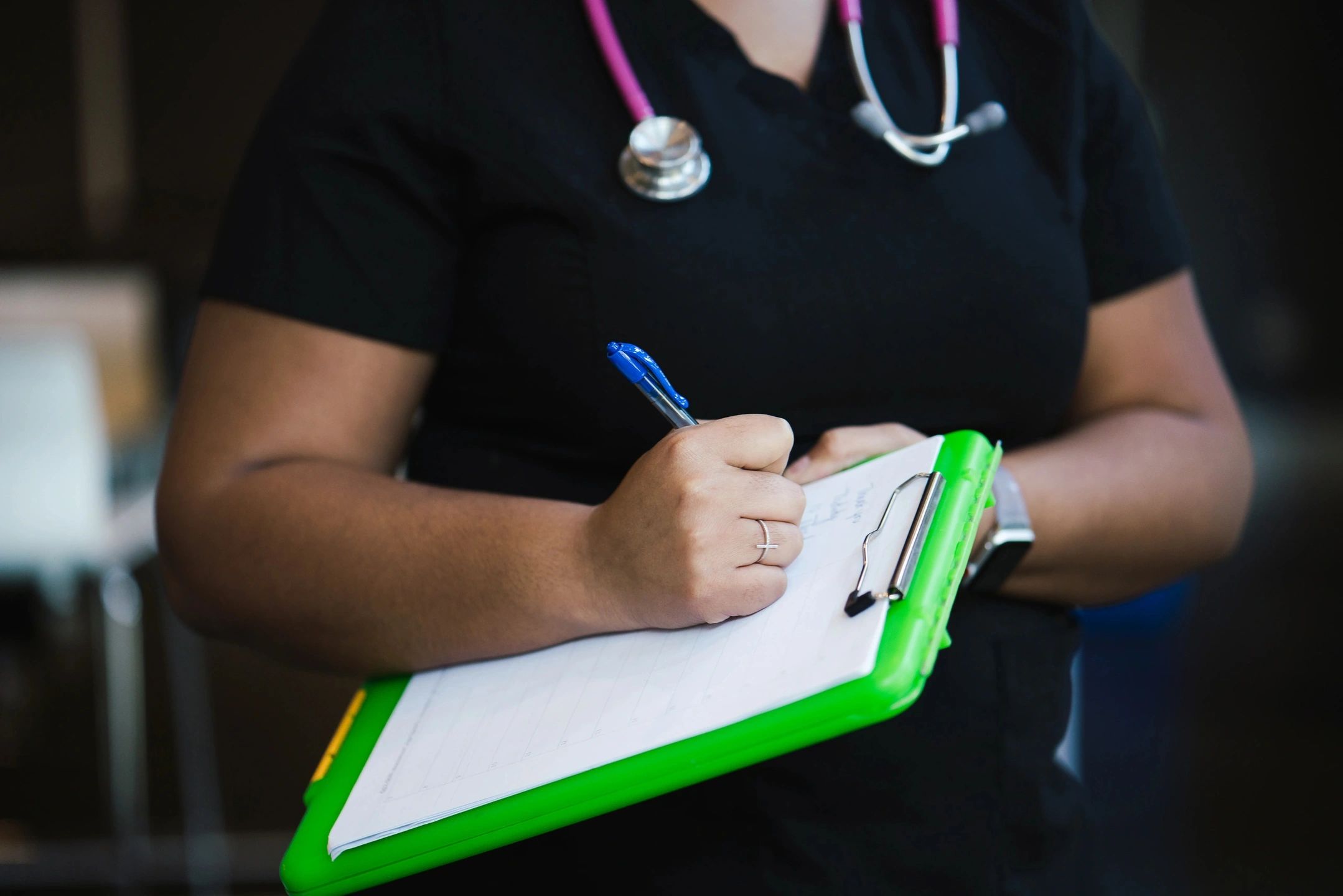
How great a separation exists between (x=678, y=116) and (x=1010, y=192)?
21 centimetres

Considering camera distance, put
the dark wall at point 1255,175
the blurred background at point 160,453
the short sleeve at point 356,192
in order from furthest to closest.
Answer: the dark wall at point 1255,175, the blurred background at point 160,453, the short sleeve at point 356,192

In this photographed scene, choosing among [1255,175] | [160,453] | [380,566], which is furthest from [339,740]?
[1255,175]

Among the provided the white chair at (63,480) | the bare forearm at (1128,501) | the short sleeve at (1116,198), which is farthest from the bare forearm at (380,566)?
the white chair at (63,480)

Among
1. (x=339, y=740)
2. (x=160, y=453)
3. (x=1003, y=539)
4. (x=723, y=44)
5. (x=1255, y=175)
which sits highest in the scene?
(x=723, y=44)

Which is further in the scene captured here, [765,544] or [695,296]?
[695,296]

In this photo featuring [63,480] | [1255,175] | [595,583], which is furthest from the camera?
[1255,175]

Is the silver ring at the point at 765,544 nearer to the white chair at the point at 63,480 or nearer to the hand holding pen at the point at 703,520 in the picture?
the hand holding pen at the point at 703,520

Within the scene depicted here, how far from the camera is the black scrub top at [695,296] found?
0.65 metres

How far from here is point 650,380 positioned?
1.83 ft

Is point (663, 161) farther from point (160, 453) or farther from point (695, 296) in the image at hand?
point (160, 453)

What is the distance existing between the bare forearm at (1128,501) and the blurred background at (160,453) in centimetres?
150

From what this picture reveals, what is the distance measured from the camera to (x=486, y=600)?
1.98ft

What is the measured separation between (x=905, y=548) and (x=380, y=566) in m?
0.28

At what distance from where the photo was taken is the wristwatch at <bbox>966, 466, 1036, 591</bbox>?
A: 0.67 meters
